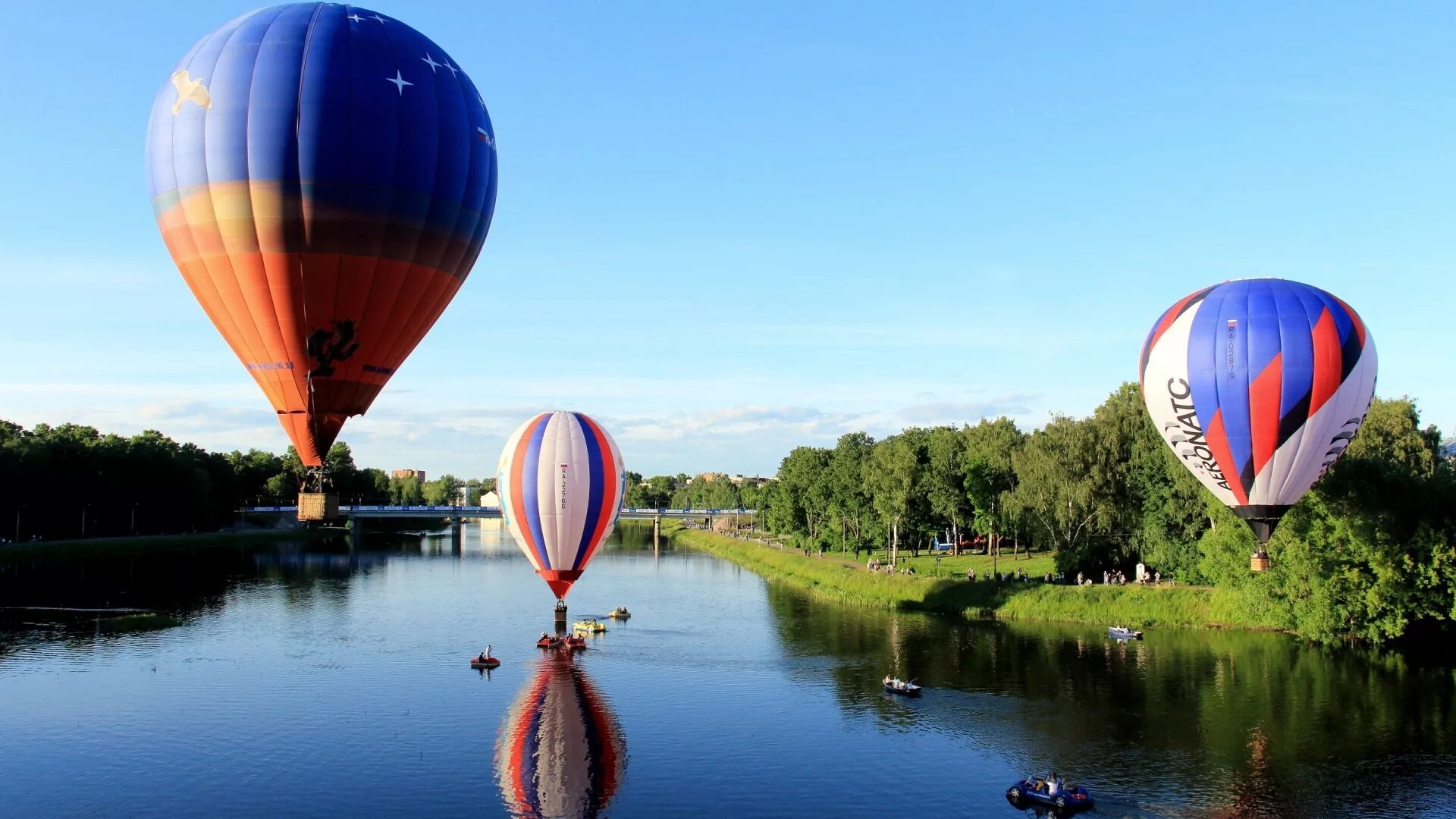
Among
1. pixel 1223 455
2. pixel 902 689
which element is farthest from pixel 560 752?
pixel 1223 455

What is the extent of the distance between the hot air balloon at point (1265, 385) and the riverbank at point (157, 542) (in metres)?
91.7

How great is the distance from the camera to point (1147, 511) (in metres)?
69.6

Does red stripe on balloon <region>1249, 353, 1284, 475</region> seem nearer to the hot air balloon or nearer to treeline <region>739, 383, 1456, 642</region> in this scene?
the hot air balloon

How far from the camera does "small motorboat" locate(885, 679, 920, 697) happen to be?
46.5 m

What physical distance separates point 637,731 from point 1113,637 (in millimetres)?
29622

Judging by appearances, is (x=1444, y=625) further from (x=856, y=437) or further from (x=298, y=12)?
(x=856, y=437)

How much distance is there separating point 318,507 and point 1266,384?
3369 cm

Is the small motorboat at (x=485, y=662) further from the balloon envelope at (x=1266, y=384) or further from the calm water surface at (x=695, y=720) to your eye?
the balloon envelope at (x=1266, y=384)

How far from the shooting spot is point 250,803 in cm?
3278

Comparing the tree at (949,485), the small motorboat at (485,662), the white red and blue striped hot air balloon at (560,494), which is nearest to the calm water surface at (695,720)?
the small motorboat at (485,662)

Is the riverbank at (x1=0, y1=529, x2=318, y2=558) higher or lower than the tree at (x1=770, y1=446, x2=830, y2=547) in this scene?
lower

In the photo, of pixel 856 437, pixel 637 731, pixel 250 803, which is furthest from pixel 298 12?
pixel 856 437

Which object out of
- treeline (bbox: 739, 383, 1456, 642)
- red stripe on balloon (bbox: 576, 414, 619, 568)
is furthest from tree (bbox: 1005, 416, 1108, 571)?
red stripe on balloon (bbox: 576, 414, 619, 568)

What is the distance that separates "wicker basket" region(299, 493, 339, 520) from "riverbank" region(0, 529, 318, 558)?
79.3 m
